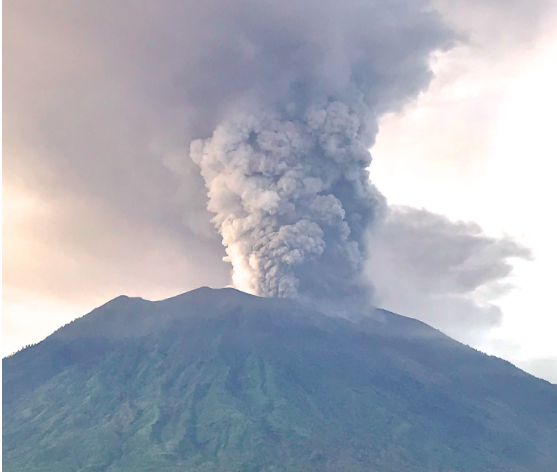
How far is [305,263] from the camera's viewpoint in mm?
73812

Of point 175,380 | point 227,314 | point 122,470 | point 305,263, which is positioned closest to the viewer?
point 122,470

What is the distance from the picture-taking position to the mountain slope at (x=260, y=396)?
56031 mm

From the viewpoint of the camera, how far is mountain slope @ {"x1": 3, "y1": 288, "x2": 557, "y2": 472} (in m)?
56.0

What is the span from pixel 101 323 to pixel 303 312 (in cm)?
2697

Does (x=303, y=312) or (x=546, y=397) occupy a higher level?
(x=303, y=312)

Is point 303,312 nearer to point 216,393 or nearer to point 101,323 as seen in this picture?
point 216,393

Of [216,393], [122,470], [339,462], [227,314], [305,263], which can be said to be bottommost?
[122,470]

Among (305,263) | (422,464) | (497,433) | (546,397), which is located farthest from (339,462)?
(546,397)

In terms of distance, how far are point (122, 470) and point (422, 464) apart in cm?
2675

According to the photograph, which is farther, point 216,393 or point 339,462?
point 216,393

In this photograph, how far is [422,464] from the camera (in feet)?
184

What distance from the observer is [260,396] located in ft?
216

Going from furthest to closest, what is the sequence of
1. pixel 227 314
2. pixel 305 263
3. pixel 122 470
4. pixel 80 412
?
pixel 227 314 < pixel 305 263 < pixel 80 412 < pixel 122 470

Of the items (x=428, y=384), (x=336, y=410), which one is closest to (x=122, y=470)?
(x=336, y=410)
